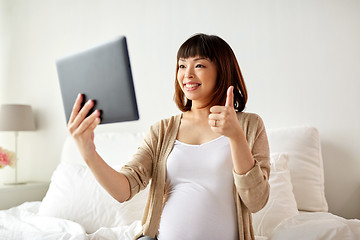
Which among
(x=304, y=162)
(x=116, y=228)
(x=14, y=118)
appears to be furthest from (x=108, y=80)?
(x=14, y=118)

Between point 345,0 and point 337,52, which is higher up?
point 345,0

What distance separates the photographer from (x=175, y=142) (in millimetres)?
1348

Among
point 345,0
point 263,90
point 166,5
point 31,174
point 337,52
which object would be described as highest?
point 166,5

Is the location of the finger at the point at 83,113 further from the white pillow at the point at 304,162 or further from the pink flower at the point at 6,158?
the pink flower at the point at 6,158

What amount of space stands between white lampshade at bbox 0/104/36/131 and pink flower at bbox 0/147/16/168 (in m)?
0.21

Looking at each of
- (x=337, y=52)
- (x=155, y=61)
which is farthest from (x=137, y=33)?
(x=337, y=52)

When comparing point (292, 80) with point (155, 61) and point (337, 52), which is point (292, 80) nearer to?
point (337, 52)

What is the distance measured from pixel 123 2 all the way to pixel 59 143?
124 cm

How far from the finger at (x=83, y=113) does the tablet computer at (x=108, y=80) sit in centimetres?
1

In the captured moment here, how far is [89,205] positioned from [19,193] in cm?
112

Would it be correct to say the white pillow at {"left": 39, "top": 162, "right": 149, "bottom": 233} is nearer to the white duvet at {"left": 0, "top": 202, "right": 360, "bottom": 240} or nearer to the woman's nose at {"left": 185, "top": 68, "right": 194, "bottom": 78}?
the white duvet at {"left": 0, "top": 202, "right": 360, "bottom": 240}

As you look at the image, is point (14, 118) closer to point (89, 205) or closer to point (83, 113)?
point (89, 205)

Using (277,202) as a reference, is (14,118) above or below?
above

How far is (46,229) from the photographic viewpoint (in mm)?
1710
